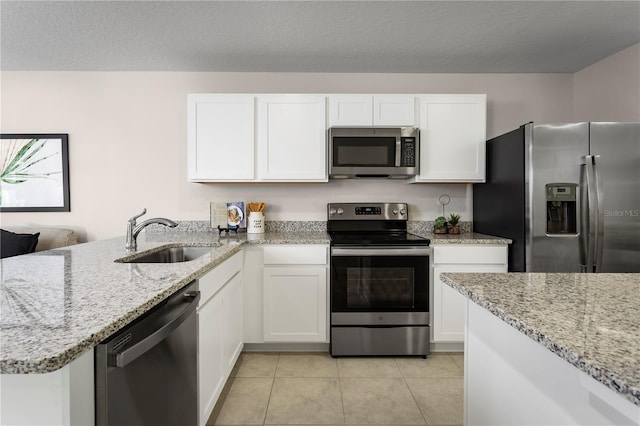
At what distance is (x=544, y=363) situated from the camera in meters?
0.79

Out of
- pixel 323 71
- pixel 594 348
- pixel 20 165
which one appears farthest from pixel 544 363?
pixel 20 165

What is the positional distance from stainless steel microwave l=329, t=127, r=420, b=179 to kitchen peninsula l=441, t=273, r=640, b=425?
1.70 meters

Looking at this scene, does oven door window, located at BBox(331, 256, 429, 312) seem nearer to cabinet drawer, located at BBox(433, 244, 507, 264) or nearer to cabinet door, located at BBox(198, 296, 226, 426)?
cabinet drawer, located at BBox(433, 244, 507, 264)

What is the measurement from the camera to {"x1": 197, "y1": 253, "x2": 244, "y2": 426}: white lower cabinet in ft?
5.36

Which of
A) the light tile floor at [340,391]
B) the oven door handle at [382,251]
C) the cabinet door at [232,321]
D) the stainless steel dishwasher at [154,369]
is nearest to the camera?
the stainless steel dishwasher at [154,369]

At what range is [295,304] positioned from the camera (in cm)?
265

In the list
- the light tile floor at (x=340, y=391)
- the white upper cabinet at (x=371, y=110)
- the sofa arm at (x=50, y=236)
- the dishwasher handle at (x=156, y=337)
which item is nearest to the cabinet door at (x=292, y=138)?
the white upper cabinet at (x=371, y=110)

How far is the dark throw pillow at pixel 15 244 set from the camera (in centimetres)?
272

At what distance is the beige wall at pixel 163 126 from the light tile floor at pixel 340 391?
1278 millimetres

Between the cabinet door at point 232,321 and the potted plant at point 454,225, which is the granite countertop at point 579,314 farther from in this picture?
the potted plant at point 454,225

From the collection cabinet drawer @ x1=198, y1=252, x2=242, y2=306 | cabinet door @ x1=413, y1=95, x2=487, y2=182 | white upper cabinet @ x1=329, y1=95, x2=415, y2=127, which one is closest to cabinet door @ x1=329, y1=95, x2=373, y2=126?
white upper cabinet @ x1=329, y1=95, x2=415, y2=127

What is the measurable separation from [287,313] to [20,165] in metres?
2.78

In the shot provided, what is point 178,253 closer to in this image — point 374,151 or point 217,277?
point 217,277

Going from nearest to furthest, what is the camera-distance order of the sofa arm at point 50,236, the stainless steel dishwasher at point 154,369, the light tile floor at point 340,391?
the stainless steel dishwasher at point 154,369 < the light tile floor at point 340,391 < the sofa arm at point 50,236
